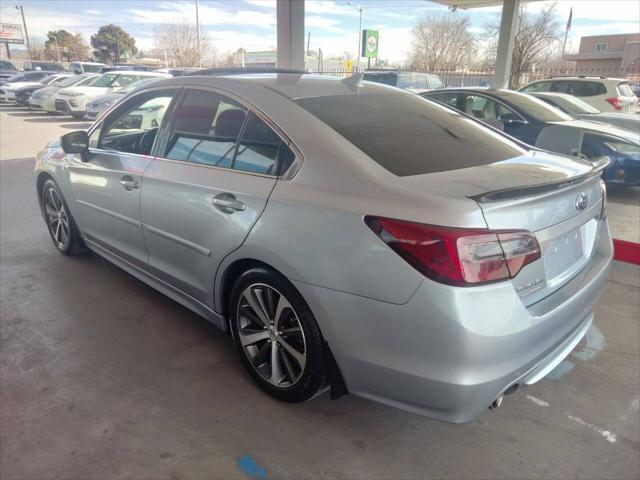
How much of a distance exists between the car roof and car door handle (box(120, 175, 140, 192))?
0.66m

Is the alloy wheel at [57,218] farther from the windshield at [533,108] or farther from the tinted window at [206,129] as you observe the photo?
the windshield at [533,108]

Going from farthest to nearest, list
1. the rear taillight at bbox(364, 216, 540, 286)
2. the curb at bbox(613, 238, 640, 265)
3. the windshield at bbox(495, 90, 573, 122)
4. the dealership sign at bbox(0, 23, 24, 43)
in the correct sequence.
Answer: the dealership sign at bbox(0, 23, 24, 43)
the windshield at bbox(495, 90, 573, 122)
the curb at bbox(613, 238, 640, 265)
the rear taillight at bbox(364, 216, 540, 286)

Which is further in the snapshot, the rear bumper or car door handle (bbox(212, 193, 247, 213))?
car door handle (bbox(212, 193, 247, 213))

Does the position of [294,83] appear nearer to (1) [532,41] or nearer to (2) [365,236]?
(2) [365,236]

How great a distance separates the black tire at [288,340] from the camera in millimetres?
2244

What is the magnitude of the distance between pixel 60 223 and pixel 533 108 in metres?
6.57

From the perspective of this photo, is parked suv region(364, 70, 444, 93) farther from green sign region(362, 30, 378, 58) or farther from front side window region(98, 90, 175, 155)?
green sign region(362, 30, 378, 58)

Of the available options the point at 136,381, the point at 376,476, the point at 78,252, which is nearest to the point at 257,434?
the point at 376,476

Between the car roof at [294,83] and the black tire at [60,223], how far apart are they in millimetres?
1727

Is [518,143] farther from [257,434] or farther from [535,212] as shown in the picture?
[257,434]

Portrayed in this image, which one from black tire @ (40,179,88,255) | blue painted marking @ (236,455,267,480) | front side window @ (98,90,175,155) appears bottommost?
blue painted marking @ (236,455,267,480)

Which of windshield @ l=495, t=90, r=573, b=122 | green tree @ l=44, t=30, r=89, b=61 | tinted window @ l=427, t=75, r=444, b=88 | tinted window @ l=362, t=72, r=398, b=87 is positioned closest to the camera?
windshield @ l=495, t=90, r=573, b=122

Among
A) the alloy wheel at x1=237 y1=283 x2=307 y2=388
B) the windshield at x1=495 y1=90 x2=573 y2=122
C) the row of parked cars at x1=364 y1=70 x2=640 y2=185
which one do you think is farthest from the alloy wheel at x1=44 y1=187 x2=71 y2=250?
the windshield at x1=495 y1=90 x2=573 y2=122

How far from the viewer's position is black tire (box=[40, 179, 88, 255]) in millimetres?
4281
